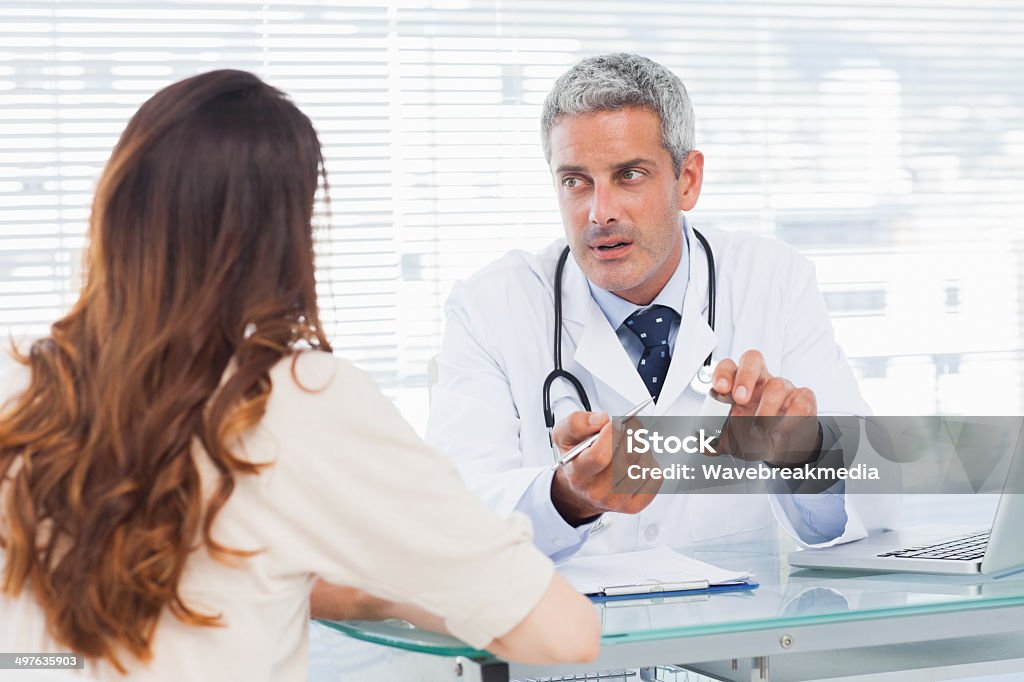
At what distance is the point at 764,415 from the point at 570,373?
1.99ft

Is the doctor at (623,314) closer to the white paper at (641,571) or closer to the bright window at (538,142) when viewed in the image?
the white paper at (641,571)

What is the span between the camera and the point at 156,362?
2.97ft

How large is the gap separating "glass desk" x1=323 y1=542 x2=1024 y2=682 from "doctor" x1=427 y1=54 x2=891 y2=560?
1.42 ft

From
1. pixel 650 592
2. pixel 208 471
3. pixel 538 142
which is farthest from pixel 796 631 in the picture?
pixel 538 142

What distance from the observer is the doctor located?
73.4 inches

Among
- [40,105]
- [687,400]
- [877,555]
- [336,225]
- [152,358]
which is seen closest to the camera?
[152,358]

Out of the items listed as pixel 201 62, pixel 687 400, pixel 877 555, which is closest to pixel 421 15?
pixel 201 62

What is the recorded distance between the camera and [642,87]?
1.90 metres

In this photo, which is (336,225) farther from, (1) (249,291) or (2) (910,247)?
(1) (249,291)

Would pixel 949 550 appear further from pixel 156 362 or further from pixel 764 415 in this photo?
pixel 156 362

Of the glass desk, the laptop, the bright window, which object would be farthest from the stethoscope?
the bright window

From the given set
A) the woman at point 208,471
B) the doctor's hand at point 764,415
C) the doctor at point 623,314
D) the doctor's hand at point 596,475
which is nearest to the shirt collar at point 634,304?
the doctor at point 623,314

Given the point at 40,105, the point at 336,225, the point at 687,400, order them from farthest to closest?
the point at 336,225
the point at 40,105
the point at 687,400

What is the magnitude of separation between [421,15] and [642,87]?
1159 millimetres
